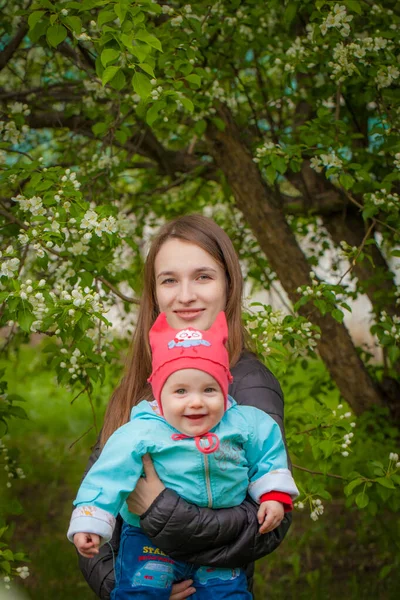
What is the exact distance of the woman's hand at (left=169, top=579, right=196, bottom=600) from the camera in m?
2.16

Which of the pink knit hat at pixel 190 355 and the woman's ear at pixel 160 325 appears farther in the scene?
the woman's ear at pixel 160 325

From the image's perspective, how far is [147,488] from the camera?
2.10m

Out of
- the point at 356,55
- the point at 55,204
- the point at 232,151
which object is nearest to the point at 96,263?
the point at 55,204

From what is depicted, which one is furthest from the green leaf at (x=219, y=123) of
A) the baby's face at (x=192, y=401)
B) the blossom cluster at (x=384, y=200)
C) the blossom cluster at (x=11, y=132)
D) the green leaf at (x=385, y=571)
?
the green leaf at (x=385, y=571)

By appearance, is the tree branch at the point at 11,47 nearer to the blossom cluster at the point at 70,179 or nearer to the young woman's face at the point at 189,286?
the blossom cluster at the point at 70,179

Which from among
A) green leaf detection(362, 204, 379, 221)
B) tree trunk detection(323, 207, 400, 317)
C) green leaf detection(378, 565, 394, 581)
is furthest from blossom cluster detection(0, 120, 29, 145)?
green leaf detection(378, 565, 394, 581)

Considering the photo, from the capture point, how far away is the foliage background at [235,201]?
118 inches

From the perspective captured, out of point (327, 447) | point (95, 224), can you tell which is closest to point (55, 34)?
point (95, 224)

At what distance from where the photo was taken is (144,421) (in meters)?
2.13

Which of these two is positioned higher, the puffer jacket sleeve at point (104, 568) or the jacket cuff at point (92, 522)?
the jacket cuff at point (92, 522)

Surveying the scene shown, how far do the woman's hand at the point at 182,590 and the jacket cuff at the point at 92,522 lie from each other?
0.32 metres

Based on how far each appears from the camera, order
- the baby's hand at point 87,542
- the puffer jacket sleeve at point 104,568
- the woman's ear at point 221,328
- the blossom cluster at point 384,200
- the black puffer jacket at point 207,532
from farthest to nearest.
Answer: the blossom cluster at point 384,200
the puffer jacket sleeve at point 104,568
the woman's ear at point 221,328
the black puffer jacket at point 207,532
the baby's hand at point 87,542

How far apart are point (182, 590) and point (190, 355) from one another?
698 millimetres

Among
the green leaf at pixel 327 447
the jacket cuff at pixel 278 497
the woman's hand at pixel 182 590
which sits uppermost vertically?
the green leaf at pixel 327 447
